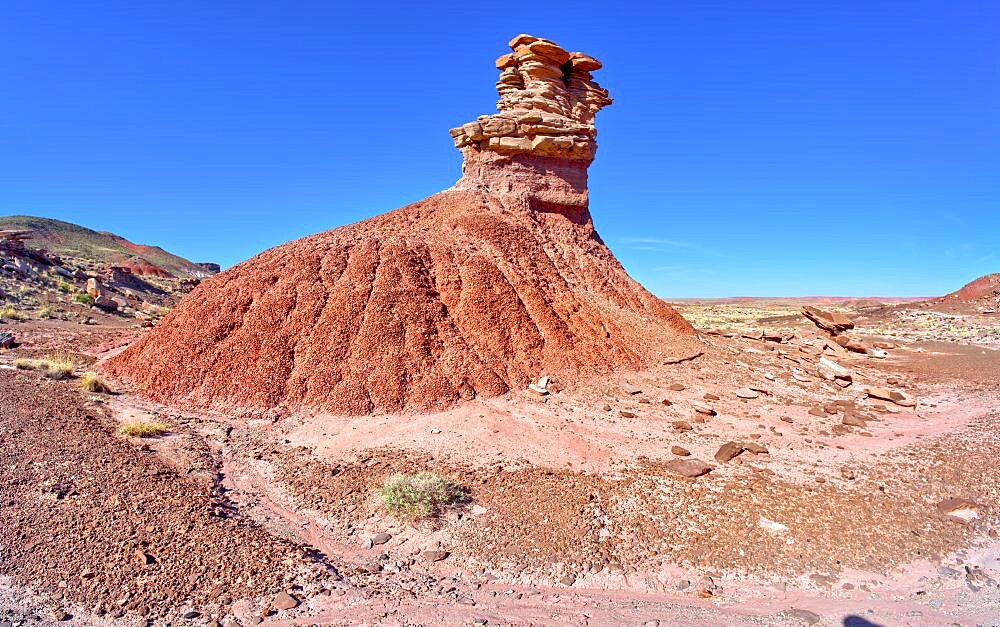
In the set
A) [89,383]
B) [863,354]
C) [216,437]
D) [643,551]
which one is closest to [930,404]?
[863,354]

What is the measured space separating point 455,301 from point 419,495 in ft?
22.2

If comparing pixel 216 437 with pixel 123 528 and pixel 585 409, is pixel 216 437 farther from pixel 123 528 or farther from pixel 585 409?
pixel 585 409

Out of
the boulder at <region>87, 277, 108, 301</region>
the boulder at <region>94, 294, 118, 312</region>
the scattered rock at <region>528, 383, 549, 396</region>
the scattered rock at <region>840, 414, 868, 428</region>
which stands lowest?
the scattered rock at <region>840, 414, 868, 428</region>

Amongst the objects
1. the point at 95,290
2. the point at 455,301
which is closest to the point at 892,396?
the point at 455,301

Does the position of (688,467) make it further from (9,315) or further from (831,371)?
(9,315)

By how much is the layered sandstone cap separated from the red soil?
0.90 meters

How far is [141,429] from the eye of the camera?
8641mm

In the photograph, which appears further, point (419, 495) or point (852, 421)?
point (852, 421)

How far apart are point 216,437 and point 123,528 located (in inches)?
140

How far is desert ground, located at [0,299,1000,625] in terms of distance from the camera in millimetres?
5051

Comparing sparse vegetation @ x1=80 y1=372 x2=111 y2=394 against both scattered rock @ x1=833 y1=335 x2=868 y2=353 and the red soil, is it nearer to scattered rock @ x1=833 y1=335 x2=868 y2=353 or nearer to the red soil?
the red soil

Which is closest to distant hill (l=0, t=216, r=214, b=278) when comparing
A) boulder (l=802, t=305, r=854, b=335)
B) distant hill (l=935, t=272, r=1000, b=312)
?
boulder (l=802, t=305, r=854, b=335)

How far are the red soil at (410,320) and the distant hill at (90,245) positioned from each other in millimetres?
49051

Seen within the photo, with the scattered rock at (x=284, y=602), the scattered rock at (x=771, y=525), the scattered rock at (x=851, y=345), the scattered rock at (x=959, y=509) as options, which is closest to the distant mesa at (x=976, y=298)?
the scattered rock at (x=851, y=345)
